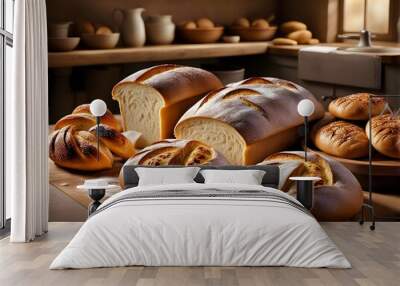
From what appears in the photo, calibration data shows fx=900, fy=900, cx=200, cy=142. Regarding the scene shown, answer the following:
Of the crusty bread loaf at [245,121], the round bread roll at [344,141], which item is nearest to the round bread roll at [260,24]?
the crusty bread loaf at [245,121]

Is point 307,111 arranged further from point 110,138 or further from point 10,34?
point 10,34

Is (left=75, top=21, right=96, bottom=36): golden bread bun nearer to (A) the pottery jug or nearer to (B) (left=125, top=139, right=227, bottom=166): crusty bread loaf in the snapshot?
(A) the pottery jug

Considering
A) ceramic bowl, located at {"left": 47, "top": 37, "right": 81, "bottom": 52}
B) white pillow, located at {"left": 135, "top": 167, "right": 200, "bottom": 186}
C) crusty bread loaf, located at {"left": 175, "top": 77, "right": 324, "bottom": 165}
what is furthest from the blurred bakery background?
white pillow, located at {"left": 135, "top": 167, "right": 200, "bottom": 186}

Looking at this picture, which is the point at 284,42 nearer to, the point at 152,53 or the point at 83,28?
the point at 152,53

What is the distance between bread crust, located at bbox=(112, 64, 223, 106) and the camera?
199 inches

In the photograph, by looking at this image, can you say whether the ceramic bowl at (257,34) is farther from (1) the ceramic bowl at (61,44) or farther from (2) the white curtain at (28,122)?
(2) the white curtain at (28,122)

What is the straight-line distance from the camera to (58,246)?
4.32 meters

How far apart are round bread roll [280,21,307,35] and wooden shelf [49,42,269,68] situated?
347mm

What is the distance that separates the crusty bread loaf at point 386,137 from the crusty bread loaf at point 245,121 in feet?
1.43

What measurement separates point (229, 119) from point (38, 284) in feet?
5.30

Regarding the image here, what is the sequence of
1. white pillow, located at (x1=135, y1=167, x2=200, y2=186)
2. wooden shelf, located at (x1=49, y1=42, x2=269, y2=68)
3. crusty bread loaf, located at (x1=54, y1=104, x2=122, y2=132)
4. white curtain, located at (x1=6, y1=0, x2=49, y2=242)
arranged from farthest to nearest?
wooden shelf, located at (x1=49, y1=42, x2=269, y2=68) < crusty bread loaf, located at (x1=54, y1=104, x2=122, y2=132) < white pillow, located at (x1=135, y1=167, x2=200, y2=186) < white curtain, located at (x1=6, y1=0, x2=49, y2=242)

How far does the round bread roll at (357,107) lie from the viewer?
479 cm

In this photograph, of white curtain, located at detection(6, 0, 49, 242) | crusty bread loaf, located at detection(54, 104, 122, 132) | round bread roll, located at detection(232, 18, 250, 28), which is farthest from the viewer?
round bread roll, located at detection(232, 18, 250, 28)

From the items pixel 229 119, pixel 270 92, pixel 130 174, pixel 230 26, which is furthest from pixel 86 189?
pixel 230 26
